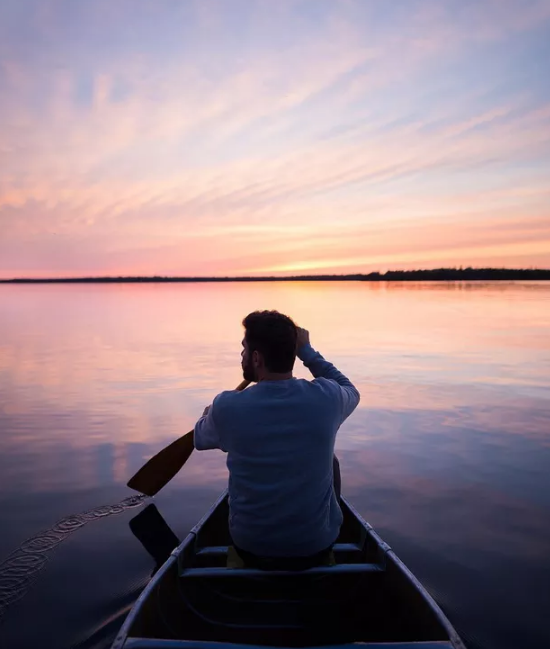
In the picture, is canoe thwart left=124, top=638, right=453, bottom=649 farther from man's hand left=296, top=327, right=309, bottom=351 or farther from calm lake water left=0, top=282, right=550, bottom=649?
man's hand left=296, top=327, right=309, bottom=351

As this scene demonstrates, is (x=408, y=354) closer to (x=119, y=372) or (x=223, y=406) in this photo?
(x=119, y=372)

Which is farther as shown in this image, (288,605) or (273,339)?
(288,605)

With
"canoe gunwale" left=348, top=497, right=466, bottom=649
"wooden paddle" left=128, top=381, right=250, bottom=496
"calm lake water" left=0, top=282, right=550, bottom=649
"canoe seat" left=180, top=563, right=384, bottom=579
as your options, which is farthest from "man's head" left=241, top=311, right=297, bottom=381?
"wooden paddle" left=128, top=381, right=250, bottom=496

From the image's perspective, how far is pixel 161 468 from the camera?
Answer: 6105mm

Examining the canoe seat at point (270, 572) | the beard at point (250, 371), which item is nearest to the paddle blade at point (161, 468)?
the canoe seat at point (270, 572)

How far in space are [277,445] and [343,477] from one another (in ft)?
16.4

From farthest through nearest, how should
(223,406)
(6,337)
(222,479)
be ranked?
(6,337), (222,479), (223,406)

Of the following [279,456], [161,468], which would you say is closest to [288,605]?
[279,456]

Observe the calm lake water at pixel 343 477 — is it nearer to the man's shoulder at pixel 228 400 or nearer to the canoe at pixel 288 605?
the canoe at pixel 288 605

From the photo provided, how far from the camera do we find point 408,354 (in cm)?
1922

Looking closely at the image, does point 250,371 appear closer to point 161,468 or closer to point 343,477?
point 161,468

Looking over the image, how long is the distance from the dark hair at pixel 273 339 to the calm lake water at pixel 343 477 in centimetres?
266

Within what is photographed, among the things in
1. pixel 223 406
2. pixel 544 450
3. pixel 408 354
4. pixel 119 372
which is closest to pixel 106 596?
pixel 223 406

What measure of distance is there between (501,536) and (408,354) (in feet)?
44.7
